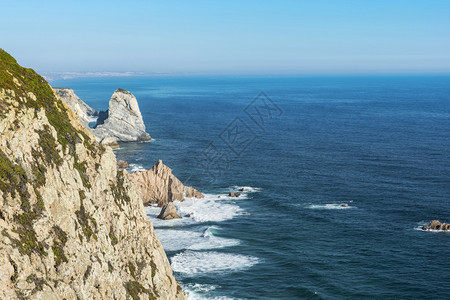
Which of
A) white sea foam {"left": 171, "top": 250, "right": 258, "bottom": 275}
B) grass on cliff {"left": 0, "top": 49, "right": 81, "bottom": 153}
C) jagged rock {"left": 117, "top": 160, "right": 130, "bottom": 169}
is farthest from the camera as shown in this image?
jagged rock {"left": 117, "top": 160, "right": 130, "bottom": 169}

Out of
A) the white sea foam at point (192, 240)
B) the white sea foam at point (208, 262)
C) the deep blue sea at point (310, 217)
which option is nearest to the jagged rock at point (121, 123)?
the deep blue sea at point (310, 217)

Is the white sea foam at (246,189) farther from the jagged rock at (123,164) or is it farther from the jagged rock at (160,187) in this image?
the jagged rock at (123,164)

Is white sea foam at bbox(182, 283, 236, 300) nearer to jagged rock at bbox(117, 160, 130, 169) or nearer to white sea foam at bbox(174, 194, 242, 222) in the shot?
white sea foam at bbox(174, 194, 242, 222)

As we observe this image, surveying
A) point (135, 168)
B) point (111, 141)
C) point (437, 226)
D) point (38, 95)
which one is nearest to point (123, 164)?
point (135, 168)

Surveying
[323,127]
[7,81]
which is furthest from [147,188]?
[323,127]

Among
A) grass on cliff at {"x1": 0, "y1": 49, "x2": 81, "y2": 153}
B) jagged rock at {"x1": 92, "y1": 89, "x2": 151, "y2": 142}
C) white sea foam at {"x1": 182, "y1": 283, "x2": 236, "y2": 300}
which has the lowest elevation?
white sea foam at {"x1": 182, "y1": 283, "x2": 236, "y2": 300}

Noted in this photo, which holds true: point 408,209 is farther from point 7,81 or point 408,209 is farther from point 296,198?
point 7,81

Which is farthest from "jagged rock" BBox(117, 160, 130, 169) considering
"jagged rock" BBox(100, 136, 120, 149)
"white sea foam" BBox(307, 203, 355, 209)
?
"white sea foam" BBox(307, 203, 355, 209)
